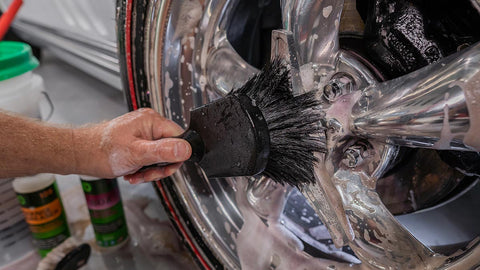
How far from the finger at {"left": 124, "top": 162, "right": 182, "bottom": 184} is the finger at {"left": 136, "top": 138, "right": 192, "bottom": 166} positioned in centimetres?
5

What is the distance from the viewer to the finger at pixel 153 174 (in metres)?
0.77

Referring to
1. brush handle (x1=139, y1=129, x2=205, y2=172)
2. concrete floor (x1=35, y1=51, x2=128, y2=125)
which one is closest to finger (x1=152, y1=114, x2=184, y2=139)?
brush handle (x1=139, y1=129, x2=205, y2=172)

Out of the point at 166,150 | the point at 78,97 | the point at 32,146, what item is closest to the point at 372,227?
the point at 166,150

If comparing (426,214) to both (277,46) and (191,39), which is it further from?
(191,39)

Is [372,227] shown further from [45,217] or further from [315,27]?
[45,217]

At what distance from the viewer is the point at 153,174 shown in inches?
31.0

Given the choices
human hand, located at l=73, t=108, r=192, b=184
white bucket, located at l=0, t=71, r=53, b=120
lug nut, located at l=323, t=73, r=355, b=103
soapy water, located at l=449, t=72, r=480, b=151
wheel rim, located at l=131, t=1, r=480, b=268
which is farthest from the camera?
white bucket, located at l=0, t=71, r=53, b=120

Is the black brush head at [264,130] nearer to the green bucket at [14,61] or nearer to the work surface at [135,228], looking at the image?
the work surface at [135,228]

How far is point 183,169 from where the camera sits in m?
0.98

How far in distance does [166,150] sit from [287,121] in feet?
0.67

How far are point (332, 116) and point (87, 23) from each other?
1194 millimetres

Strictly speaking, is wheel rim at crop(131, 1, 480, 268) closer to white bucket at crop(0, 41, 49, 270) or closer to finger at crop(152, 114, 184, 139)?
finger at crop(152, 114, 184, 139)

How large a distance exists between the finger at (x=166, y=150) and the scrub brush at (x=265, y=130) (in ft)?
0.07

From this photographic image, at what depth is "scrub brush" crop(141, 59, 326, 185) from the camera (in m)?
0.62
